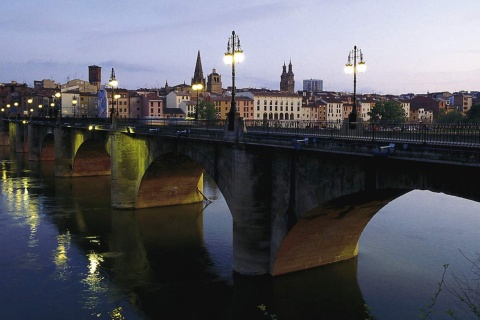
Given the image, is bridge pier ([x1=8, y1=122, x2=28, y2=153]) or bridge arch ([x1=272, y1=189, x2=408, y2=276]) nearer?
bridge arch ([x1=272, y1=189, x2=408, y2=276])

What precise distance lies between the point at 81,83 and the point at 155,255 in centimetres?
14974

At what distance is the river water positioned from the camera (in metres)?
21.6

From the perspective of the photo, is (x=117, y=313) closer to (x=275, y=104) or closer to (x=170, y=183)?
(x=170, y=183)

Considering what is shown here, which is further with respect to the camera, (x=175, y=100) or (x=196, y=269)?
(x=175, y=100)

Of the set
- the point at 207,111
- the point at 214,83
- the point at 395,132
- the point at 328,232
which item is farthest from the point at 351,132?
the point at 214,83

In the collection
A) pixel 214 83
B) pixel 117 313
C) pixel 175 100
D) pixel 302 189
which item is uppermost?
pixel 214 83

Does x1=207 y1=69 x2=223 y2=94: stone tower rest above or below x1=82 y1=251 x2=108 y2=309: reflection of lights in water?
above

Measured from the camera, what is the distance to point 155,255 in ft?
97.4

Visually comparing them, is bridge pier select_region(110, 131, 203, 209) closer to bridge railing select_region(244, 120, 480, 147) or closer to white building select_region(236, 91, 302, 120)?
bridge railing select_region(244, 120, 480, 147)

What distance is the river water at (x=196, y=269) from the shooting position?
21.6 m

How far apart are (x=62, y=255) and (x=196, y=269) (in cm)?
843

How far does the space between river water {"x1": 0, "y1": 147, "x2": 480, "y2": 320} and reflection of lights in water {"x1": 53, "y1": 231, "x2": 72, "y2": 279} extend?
0.06 m

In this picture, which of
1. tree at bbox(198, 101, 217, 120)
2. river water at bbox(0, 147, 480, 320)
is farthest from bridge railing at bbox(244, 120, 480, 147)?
tree at bbox(198, 101, 217, 120)

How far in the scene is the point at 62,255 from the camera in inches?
1155
